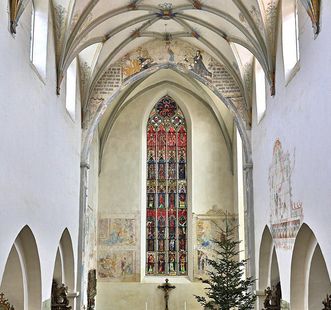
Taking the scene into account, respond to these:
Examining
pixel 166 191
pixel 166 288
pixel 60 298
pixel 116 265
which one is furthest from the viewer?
pixel 166 191

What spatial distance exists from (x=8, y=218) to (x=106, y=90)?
8.53 meters

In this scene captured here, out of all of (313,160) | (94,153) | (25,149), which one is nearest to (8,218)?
(25,149)

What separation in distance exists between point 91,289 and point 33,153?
9.45 m

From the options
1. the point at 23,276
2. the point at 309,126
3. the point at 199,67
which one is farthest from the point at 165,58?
the point at 23,276

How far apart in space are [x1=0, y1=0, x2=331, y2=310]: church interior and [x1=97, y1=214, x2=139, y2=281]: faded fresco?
54 millimetres

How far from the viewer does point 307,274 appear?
39.1 ft

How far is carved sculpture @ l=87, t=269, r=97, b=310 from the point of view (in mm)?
19009

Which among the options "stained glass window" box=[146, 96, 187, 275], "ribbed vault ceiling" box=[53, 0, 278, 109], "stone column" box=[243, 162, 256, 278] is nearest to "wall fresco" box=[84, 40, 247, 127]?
"ribbed vault ceiling" box=[53, 0, 278, 109]

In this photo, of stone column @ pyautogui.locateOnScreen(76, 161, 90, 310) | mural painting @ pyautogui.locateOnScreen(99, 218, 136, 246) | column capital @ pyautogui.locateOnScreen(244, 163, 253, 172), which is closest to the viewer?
stone column @ pyautogui.locateOnScreen(76, 161, 90, 310)

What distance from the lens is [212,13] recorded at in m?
15.3

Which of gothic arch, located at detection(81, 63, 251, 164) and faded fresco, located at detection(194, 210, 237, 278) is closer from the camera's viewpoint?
gothic arch, located at detection(81, 63, 251, 164)

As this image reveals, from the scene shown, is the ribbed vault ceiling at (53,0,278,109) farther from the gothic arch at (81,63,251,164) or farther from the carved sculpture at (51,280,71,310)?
the carved sculpture at (51,280,71,310)

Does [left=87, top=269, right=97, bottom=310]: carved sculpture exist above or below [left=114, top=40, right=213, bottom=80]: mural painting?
below

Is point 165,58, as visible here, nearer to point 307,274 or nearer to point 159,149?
point 159,149
